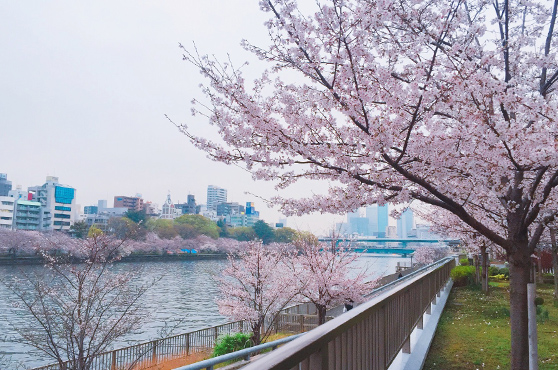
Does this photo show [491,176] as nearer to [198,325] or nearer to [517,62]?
[517,62]

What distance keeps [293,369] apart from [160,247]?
8212 cm

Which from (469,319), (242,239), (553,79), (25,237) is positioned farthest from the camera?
(242,239)

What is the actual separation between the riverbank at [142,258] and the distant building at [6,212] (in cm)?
3910

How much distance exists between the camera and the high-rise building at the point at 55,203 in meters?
99.8

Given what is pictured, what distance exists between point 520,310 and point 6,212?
346 feet

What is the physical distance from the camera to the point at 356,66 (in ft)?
14.1

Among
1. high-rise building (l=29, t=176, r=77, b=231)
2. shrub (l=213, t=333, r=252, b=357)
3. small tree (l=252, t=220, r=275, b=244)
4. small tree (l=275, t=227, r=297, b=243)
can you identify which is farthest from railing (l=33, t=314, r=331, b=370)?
high-rise building (l=29, t=176, r=77, b=231)

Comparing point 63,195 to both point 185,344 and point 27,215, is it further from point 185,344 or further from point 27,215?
point 185,344

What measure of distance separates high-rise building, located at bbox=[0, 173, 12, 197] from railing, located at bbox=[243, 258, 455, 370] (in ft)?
469

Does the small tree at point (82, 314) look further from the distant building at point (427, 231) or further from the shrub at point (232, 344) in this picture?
the distant building at point (427, 231)

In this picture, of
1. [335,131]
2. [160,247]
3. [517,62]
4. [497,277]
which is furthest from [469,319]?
[160,247]

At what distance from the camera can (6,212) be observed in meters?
92.1

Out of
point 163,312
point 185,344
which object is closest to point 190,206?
point 163,312

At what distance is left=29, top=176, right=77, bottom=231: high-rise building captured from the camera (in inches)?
3927
